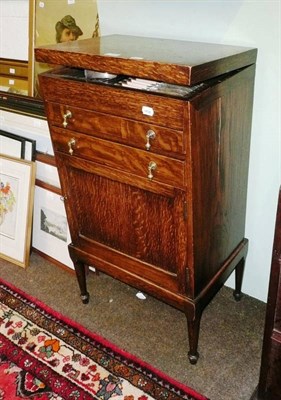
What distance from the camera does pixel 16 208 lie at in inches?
83.3

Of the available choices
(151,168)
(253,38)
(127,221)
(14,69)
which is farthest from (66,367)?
(14,69)

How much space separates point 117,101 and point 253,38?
0.56 meters

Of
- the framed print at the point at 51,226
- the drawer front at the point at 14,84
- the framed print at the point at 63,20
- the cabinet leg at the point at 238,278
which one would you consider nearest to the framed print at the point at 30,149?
the framed print at the point at 51,226

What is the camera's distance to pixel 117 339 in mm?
1687

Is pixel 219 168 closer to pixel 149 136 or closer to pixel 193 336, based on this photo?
pixel 149 136

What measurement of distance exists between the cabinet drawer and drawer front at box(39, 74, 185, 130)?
4.3 inches

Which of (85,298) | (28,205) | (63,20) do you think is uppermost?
(63,20)

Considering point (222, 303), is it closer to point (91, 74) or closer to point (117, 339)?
point (117, 339)

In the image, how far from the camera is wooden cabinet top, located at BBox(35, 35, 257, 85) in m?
1.06

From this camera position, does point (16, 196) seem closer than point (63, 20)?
No

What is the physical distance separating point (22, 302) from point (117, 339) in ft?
1.68

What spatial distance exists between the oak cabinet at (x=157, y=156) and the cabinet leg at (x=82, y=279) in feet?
0.46

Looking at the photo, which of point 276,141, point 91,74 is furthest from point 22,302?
point 276,141

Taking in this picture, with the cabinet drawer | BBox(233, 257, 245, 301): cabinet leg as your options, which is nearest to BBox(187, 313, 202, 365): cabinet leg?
BBox(233, 257, 245, 301): cabinet leg
